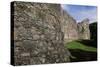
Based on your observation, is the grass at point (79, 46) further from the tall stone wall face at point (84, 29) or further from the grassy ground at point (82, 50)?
the tall stone wall face at point (84, 29)

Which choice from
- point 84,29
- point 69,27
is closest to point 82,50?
point 84,29

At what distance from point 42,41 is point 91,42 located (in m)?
1.16

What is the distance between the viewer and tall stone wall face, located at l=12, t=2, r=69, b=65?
4.44m

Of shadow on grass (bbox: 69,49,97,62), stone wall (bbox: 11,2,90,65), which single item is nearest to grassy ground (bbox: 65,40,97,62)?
shadow on grass (bbox: 69,49,97,62)

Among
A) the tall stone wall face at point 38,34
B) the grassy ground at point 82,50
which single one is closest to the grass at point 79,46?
the grassy ground at point 82,50

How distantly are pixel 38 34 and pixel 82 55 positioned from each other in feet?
3.56

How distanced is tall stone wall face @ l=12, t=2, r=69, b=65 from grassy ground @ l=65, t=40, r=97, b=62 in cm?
15

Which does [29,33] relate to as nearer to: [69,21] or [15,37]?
[15,37]

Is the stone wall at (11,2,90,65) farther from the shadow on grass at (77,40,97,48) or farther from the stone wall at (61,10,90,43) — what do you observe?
the shadow on grass at (77,40,97,48)

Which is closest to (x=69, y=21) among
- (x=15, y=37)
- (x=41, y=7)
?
(x=41, y=7)

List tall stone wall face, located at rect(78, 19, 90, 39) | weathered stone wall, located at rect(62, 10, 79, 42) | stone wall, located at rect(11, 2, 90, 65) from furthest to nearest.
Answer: tall stone wall face, located at rect(78, 19, 90, 39) < weathered stone wall, located at rect(62, 10, 79, 42) < stone wall, located at rect(11, 2, 90, 65)

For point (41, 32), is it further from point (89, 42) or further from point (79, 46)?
point (89, 42)

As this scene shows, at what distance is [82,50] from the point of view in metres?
5.12
